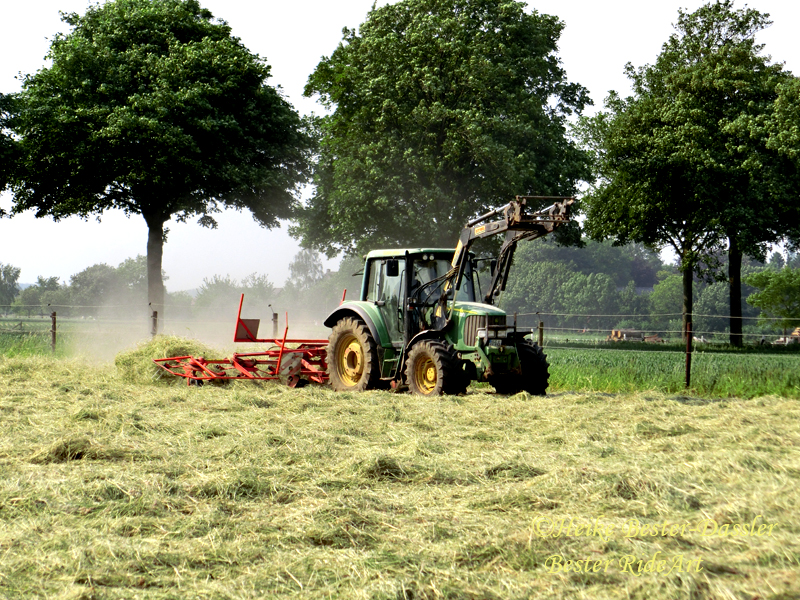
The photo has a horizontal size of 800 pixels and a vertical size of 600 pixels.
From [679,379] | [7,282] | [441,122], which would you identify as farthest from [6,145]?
[7,282]

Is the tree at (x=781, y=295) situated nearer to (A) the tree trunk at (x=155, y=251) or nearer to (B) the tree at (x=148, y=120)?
(B) the tree at (x=148, y=120)

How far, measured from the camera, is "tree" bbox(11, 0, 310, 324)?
24266mm

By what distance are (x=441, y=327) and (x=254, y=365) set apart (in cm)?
317

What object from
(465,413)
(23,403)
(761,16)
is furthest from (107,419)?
(761,16)

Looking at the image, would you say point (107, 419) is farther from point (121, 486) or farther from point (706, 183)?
point (706, 183)

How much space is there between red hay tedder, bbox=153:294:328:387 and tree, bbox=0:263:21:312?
84.9 m

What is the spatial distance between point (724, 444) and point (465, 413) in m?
3.01

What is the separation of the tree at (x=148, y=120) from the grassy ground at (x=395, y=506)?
58.8 ft

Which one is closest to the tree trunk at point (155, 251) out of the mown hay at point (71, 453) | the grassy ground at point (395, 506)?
the grassy ground at point (395, 506)

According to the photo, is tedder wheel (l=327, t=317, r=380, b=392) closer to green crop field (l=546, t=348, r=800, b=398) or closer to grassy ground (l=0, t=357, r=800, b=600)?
grassy ground (l=0, t=357, r=800, b=600)

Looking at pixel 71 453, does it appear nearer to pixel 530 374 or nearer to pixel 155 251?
pixel 530 374

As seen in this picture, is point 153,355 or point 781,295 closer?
point 153,355

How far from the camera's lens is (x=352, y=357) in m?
12.0

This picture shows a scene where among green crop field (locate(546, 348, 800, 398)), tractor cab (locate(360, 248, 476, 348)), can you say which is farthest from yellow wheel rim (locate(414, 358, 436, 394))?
green crop field (locate(546, 348, 800, 398))
